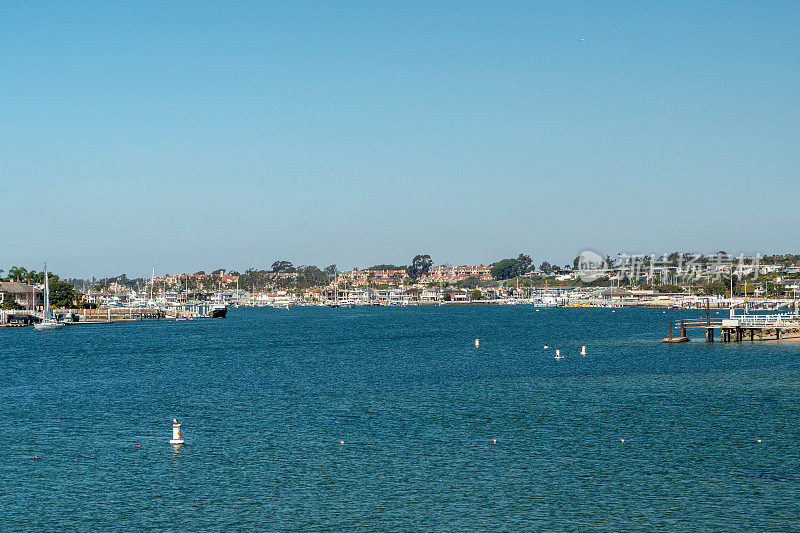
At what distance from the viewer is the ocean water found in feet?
103

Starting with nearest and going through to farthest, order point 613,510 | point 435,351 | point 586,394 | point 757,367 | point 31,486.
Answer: point 613,510
point 31,486
point 586,394
point 757,367
point 435,351

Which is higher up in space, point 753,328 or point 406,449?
point 753,328

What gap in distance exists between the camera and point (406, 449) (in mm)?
42469

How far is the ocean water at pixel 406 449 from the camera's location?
103 feet

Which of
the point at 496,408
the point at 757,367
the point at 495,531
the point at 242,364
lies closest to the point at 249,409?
the point at 496,408

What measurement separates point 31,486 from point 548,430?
84.7 feet

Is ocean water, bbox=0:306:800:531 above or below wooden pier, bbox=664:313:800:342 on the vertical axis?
below

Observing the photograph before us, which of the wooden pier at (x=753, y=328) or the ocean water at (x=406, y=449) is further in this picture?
the wooden pier at (x=753, y=328)

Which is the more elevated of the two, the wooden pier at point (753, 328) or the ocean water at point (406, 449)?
the wooden pier at point (753, 328)

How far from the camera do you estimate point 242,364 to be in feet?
309

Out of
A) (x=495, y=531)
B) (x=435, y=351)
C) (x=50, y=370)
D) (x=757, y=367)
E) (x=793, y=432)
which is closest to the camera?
(x=495, y=531)

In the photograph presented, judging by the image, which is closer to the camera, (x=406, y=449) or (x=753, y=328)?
(x=406, y=449)

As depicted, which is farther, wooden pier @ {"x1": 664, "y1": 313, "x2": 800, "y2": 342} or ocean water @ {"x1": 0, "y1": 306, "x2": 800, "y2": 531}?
wooden pier @ {"x1": 664, "y1": 313, "x2": 800, "y2": 342}

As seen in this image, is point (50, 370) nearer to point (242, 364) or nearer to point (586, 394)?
point (242, 364)
